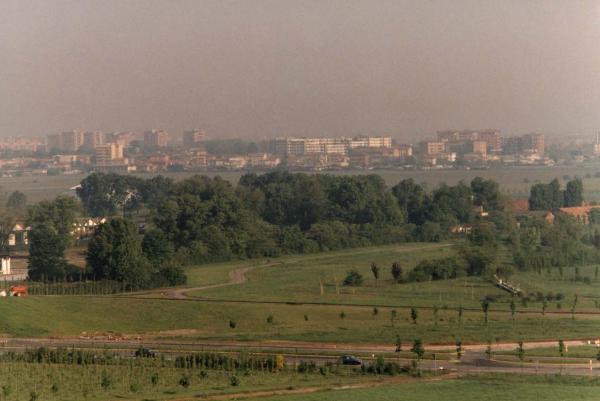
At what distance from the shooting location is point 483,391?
651 inches

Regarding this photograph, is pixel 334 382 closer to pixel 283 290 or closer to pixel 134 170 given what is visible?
pixel 283 290

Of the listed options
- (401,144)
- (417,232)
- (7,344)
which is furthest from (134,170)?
(7,344)

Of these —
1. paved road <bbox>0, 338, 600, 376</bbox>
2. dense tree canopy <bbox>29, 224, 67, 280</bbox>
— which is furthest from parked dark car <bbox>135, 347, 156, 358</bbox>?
dense tree canopy <bbox>29, 224, 67, 280</bbox>

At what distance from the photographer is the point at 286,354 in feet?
65.1

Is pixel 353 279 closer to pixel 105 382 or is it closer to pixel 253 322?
pixel 253 322

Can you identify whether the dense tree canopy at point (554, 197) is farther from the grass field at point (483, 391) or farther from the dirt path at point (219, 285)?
the grass field at point (483, 391)

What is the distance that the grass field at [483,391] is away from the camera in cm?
1606

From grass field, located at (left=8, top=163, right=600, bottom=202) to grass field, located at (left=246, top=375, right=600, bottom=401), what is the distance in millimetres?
43024

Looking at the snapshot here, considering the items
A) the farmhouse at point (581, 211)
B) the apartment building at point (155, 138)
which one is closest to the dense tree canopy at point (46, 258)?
the farmhouse at point (581, 211)

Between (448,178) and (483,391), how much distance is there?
62.2 meters

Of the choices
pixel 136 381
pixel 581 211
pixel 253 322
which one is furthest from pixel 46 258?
pixel 581 211

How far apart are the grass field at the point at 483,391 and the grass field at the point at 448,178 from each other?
4302 cm

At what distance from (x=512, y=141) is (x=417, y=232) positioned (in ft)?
192

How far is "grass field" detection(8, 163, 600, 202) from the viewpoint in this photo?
6762 cm
